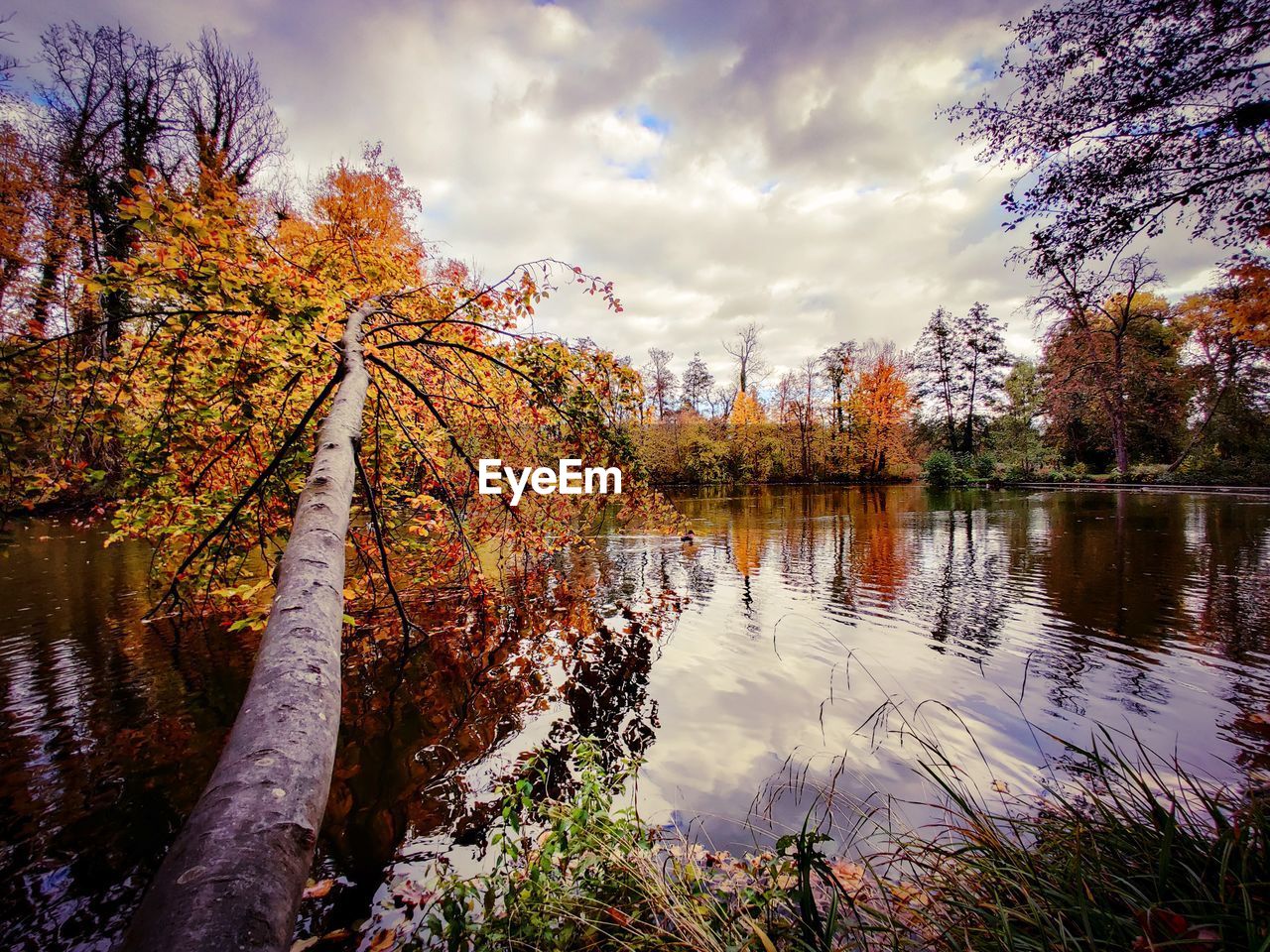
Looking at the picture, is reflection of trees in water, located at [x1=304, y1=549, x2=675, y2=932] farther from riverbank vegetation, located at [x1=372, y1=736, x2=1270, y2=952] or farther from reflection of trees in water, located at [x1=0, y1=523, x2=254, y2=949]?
reflection of trees in water, located at [x1=0, y1=523, x2=254, y2=949]

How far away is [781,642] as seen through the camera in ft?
23.5

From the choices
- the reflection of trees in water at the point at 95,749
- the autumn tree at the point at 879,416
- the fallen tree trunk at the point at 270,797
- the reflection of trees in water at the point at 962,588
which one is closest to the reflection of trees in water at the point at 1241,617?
the reflection of trees in water at the point at 962,588

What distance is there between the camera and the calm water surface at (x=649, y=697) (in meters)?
3.60

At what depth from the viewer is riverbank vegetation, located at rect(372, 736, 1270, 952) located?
1.61 metres

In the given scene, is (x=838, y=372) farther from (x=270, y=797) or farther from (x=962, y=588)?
(x=270, y=797)

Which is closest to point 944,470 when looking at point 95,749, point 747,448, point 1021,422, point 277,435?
point 1021,422

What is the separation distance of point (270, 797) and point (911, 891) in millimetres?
3003

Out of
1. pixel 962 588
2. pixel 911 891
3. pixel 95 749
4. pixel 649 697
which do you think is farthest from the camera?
pixel 962 588

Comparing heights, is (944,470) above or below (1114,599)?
above

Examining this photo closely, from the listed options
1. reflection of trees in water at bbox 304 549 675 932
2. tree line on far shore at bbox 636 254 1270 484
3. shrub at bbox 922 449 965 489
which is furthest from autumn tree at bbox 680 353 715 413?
reflection of trees in water at bbox 304 549 675 932

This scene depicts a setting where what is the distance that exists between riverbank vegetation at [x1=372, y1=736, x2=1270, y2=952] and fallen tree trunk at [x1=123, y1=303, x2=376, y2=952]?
1.44 m

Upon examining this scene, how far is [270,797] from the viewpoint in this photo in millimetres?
1091

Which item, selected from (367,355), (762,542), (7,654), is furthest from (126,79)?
(762,542)

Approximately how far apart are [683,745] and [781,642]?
9.93ft
